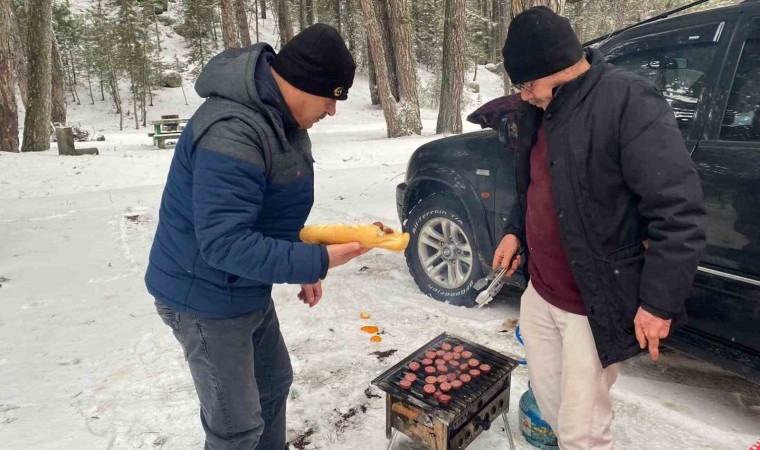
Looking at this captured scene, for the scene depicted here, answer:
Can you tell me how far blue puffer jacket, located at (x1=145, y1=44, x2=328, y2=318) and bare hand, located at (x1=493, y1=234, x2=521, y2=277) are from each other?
1035 millimetres

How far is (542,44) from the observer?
1914 millimetres

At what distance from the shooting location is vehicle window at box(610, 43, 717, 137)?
2936 mm

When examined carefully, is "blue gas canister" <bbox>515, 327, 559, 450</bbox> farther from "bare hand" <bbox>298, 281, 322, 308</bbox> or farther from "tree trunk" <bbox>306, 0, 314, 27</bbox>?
"tree trunk" <bbox>306, 0, 314, 27</bbox>

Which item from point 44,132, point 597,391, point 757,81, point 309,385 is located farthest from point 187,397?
point 44,132

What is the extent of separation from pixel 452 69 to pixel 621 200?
13383 mm

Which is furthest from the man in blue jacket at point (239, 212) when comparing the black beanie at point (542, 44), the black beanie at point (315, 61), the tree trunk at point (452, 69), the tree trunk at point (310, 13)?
the tree trunk at point (310, 13)

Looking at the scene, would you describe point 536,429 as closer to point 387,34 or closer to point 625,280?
point 625,280

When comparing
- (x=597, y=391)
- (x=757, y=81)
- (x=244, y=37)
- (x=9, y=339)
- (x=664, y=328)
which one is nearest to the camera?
(x=664, y=328)

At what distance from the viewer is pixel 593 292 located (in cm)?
193

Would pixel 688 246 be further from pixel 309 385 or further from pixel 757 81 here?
pixel 309 385

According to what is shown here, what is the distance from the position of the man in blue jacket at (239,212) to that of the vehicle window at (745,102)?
219cm

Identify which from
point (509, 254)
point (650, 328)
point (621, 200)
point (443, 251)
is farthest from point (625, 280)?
point (443, 251)

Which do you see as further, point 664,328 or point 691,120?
point 691,120

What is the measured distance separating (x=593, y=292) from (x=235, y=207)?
1.36m
